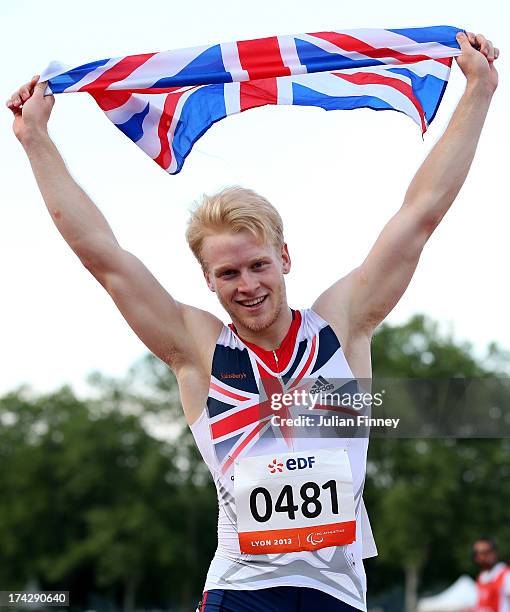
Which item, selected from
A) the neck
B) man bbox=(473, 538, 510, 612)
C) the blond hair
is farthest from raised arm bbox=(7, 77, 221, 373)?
man bbox=(473, 538, 510, 612)

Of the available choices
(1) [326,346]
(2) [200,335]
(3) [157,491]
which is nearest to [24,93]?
(2) [200,335]

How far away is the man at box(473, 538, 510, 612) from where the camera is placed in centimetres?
1451

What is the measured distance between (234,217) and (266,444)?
88 cm

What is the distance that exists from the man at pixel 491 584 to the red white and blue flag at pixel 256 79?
10.4 metres

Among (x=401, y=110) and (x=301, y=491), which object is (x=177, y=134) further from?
(x=301, y=491)

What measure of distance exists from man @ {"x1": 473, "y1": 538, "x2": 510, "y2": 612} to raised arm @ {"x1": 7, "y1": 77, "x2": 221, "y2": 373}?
1134cm

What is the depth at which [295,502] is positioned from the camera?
404 cm

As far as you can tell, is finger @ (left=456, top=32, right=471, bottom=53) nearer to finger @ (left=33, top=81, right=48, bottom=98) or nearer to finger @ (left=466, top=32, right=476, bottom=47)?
finger @ (left=466, top=32, right=476, bottom=47)

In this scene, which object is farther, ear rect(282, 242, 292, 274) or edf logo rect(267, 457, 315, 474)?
ear rect(282, 242, 292, 274)

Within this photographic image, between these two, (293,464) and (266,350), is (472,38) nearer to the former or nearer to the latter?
(266,350)

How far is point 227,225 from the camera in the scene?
4156 millimetres

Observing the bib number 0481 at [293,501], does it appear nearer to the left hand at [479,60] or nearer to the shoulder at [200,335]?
the shoulder at [200,335]

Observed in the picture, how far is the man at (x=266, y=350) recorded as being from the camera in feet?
13.1

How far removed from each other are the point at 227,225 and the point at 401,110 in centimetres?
184
